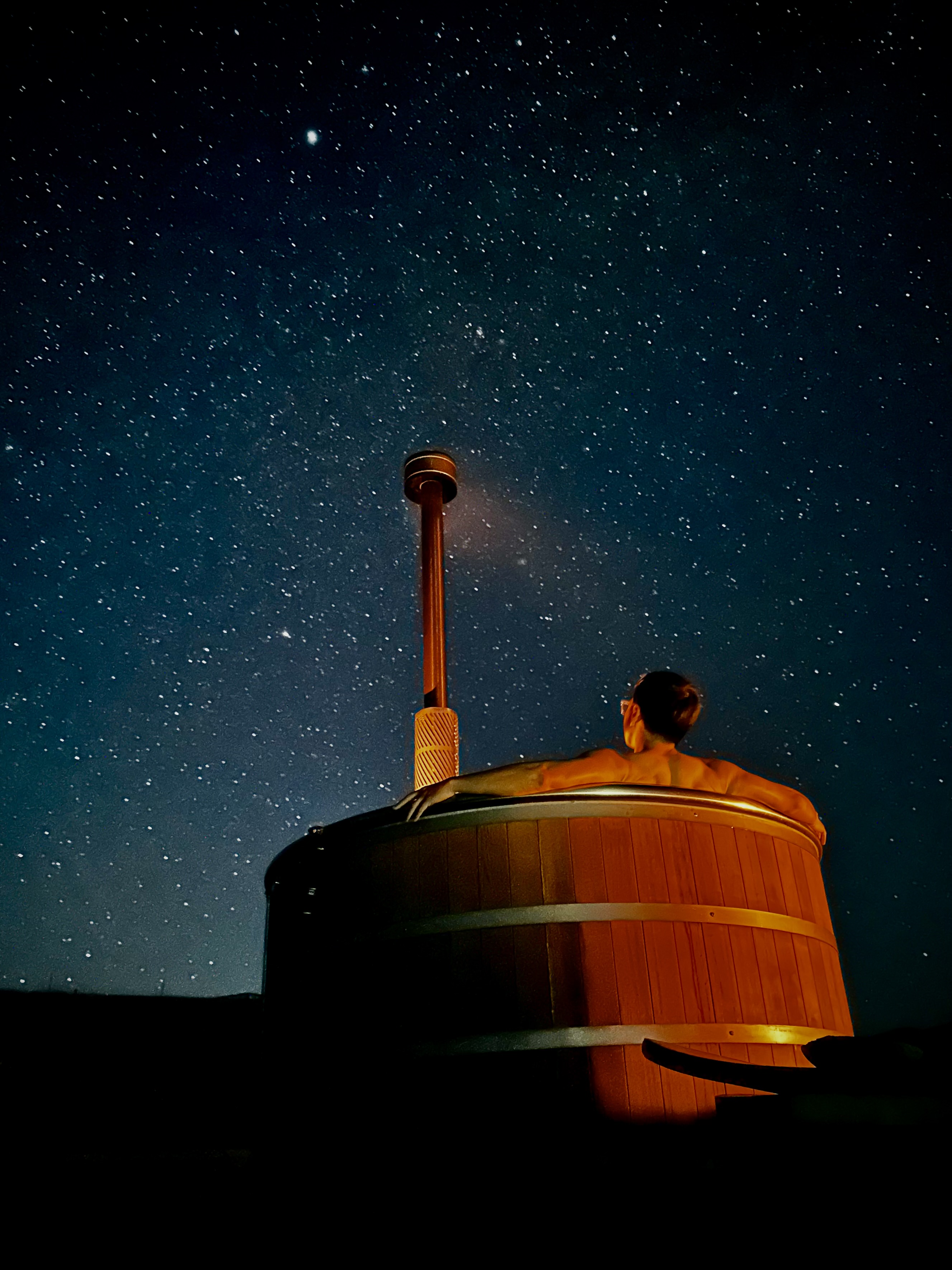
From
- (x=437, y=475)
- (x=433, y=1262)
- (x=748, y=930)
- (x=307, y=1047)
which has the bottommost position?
(x=433, y=1262)

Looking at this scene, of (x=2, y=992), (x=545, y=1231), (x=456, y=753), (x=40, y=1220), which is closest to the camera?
(x=545, y=1231)

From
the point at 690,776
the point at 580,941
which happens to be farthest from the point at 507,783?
the point at 690,776

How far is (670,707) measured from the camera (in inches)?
124

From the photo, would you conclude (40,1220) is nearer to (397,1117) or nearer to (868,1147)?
(397,1117)

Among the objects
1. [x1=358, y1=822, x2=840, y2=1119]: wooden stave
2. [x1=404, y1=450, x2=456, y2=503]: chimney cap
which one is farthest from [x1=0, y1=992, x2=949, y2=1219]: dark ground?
[x1=404, y1=450, x2=456, y2=503]: chimney cap

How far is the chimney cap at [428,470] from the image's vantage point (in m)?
7.35

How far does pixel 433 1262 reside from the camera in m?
2.08

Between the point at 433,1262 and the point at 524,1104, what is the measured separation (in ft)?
1.45

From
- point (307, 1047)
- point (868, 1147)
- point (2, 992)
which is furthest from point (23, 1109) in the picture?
point (868, 1147)

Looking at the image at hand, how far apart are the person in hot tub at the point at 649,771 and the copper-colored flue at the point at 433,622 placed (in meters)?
2.64

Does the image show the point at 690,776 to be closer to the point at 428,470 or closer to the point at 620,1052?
the point at 620,1052

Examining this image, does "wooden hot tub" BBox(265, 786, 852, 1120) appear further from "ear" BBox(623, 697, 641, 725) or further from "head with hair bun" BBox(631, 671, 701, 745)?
"ear" BBox(623, 697, 641, 725)

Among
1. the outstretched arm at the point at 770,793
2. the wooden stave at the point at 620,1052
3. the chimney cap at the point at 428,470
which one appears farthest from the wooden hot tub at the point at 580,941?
the chimney cap at the point at 428,470

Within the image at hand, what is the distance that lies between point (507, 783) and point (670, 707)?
0.81 meters
